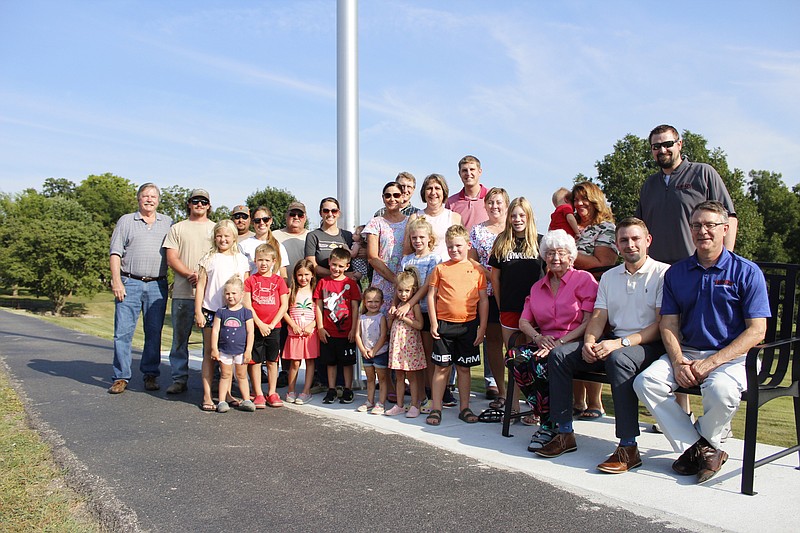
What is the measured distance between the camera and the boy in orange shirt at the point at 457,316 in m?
5.54

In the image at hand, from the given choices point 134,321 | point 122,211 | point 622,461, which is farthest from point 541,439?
point 122,211

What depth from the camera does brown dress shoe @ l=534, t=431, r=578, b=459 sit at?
4.40 m

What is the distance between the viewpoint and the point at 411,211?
662cm

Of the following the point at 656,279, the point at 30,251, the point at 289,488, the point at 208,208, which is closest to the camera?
the point at 289,488

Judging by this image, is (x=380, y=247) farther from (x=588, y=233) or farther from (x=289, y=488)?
(x=289, y=488)

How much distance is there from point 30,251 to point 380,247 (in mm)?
50429

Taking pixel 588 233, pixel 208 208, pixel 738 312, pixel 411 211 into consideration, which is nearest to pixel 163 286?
pixel 208 208

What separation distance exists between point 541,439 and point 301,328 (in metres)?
2.79

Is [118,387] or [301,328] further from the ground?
[301,328]

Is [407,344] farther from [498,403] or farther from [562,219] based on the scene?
[562,219]

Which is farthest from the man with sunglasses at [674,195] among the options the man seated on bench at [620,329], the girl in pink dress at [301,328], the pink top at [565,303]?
the girl in pink dress at [301,328]

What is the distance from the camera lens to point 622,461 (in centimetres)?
404

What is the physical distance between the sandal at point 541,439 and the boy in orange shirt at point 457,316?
3.15ft

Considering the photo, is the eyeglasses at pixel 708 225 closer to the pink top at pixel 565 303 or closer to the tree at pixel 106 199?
the pink top at pixel 565 303
